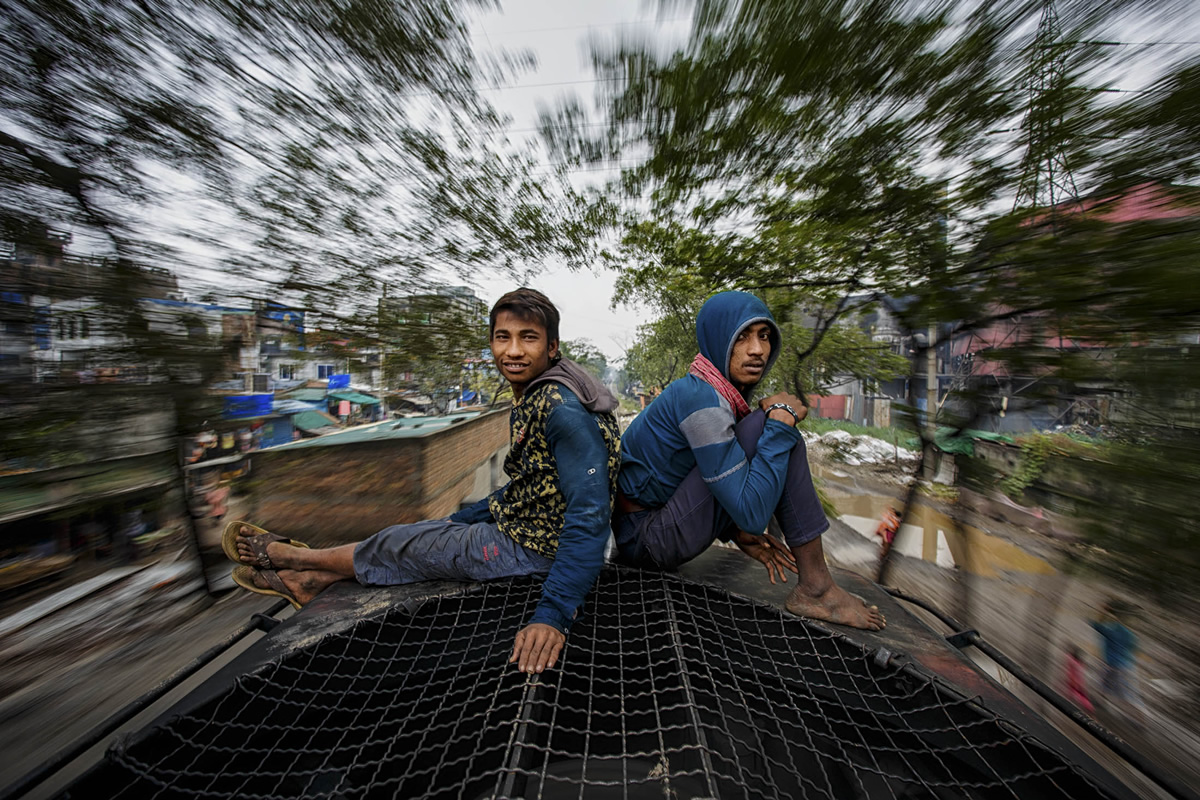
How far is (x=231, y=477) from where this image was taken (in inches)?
115

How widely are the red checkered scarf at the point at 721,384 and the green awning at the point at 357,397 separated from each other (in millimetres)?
2681

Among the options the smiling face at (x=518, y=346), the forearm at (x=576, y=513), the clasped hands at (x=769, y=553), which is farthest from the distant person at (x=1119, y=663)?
the smiling face at (x=518, y=346)

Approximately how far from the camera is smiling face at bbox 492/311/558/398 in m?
1.79

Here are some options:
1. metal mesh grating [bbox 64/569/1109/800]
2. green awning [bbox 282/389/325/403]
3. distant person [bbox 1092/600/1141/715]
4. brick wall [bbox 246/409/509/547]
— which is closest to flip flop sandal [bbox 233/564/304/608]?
metal mesh grating [bbox 64/569/1109/800]

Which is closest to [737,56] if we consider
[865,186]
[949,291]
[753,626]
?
[865,186]

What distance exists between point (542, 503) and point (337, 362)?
191 cm

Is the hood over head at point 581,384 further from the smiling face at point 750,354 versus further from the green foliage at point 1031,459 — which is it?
the green foliage at point 1031,459

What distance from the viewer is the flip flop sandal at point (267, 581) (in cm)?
209

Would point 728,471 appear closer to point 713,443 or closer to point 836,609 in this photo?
point 713,443

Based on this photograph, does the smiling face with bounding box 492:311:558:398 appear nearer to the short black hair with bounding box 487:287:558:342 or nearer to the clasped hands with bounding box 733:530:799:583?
the short black hair with bounding box 487:287:558:342

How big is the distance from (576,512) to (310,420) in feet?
10.1

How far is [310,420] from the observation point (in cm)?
356

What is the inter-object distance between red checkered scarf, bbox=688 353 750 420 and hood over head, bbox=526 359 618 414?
406 mm

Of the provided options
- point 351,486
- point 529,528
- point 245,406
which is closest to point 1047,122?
point 529,528
